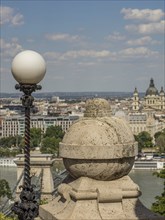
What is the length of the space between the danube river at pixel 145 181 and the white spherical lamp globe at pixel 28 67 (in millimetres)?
22903

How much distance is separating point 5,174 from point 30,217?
42036 mm

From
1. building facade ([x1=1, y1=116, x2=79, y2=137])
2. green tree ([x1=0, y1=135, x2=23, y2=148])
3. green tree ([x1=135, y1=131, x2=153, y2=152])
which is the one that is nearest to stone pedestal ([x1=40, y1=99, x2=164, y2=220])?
green tree ([x1=135, y1=131, x2=153, y2=152])

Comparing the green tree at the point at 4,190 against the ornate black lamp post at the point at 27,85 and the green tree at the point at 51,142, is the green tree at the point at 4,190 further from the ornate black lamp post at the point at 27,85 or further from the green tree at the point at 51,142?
the green tree at the point at 51,142

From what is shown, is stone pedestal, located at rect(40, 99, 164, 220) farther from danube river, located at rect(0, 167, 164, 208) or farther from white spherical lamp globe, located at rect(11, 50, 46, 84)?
danube river, located at rect(0, 167, 164, 208)

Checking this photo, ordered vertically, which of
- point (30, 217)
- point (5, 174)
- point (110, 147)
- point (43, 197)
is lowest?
point (5, 174)

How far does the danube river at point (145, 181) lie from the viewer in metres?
30.4

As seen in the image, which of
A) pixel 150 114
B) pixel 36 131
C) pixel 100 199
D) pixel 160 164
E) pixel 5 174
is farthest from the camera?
pixel 150 114

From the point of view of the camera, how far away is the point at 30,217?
368cm

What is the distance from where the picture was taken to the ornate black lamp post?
12.3ft

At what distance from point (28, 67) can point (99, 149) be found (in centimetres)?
79

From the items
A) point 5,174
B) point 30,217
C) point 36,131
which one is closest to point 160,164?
point 5,174

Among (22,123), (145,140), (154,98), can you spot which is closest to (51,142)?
(145,140)

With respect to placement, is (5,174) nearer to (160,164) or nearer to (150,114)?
(160,164)

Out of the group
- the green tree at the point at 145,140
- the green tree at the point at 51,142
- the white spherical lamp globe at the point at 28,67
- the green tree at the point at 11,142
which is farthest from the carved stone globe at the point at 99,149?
the green tree at the point at 11,142
